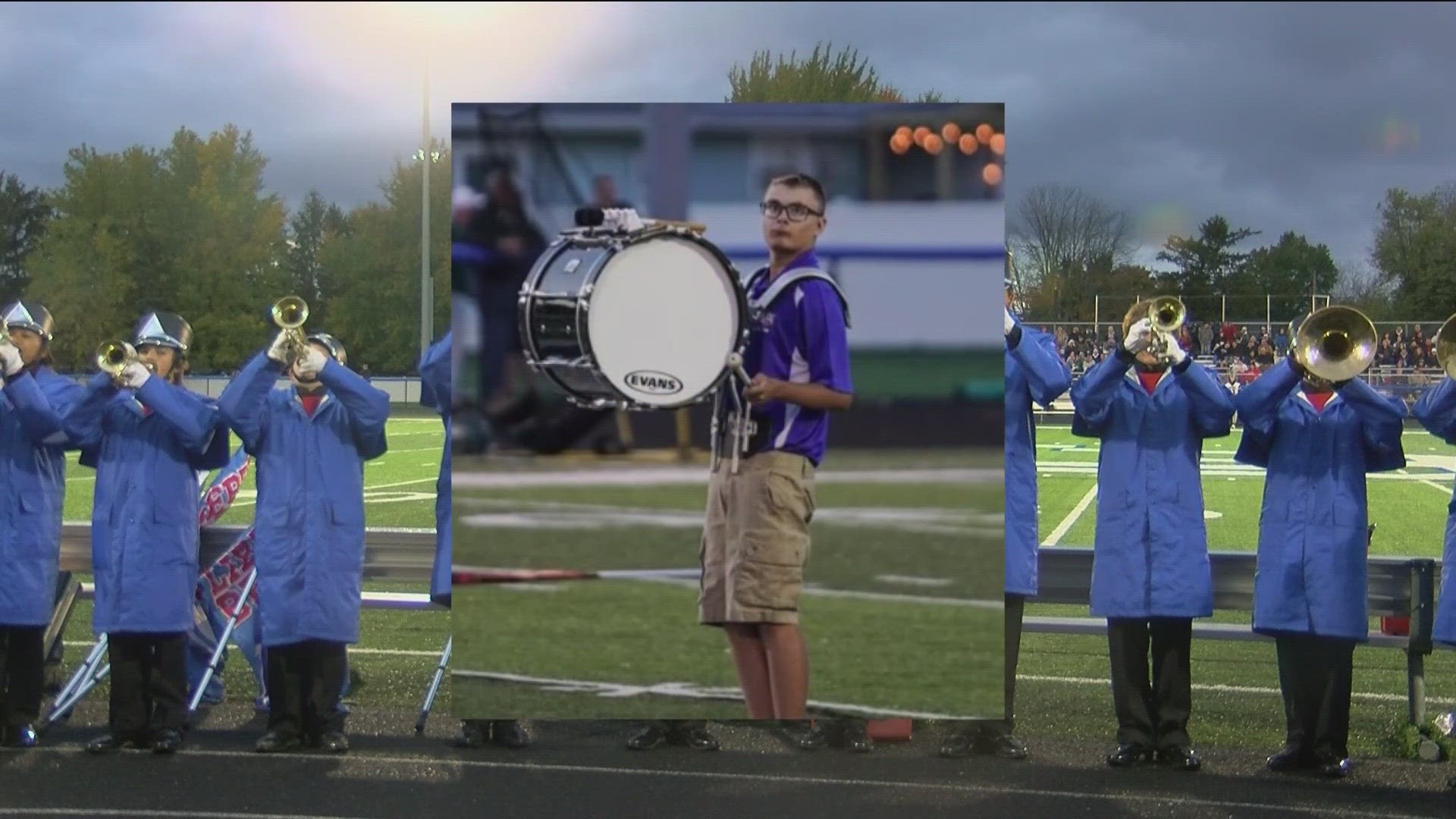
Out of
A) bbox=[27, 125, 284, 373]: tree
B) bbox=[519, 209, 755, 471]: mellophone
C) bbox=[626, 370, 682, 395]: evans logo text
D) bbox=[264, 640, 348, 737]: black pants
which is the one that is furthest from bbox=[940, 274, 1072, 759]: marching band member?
bbox=[27, 125, 284, 373]: tree

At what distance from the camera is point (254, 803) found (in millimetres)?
5418

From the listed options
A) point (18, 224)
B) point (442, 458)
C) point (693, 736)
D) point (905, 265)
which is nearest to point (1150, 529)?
point (905, 265)

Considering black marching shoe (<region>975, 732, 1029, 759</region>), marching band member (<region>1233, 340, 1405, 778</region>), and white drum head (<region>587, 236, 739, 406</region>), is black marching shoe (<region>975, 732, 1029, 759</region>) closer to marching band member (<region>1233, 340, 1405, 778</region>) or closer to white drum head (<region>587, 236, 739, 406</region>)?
marching band member (<region>1233, 340, 1405, 778</region>)

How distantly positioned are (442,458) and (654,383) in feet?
3.82

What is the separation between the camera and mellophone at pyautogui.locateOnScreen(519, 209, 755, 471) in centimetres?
518

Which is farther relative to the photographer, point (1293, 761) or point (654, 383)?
point (1293, 761)

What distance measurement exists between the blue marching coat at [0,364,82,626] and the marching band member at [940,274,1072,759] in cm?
377

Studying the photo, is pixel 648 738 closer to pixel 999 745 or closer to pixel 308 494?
pixel 999 745

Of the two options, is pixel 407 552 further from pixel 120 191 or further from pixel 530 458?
pixel 120 191

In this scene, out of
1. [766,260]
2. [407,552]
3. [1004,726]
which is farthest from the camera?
[407,552]

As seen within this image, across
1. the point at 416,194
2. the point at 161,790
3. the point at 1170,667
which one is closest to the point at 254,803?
the point at 161,790

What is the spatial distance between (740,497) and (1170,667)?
1.84m

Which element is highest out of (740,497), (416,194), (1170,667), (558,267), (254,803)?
(416,194)

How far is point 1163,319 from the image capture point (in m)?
5.66
